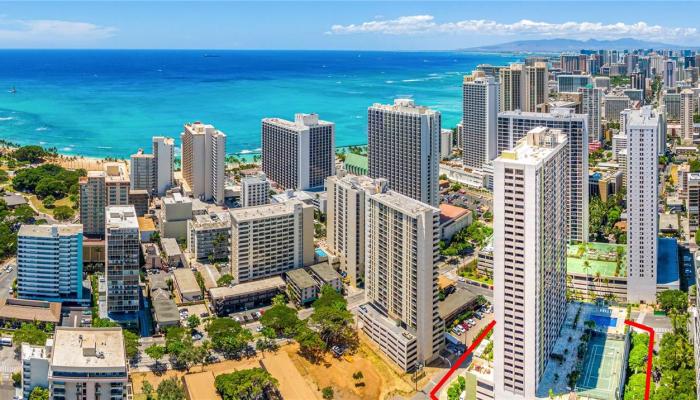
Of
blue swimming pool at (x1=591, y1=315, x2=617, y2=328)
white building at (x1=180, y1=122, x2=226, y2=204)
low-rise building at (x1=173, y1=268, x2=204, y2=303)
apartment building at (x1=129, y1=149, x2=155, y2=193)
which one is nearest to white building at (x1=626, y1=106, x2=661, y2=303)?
A: blue swimming pool at (x1=591, y1=315, x2=617, y2=328)

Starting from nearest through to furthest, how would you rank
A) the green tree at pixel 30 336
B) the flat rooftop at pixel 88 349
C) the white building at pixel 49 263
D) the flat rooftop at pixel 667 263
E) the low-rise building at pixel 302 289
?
the flat rooftop at pixel 88 349
the green tree at pixel 30 336
the white building at pixel 49 263
the flat rooftop at pixel 667 263
the low-rise building at pixel 302 289

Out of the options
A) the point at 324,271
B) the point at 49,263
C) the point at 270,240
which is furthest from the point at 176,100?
the point at 324,271

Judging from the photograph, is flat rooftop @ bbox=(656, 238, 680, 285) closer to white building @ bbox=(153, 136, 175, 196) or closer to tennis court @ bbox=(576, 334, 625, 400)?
tennis court @ bbox=(576, 334, 625, 400)

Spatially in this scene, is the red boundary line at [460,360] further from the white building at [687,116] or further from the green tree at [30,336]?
the white building at [687,116]

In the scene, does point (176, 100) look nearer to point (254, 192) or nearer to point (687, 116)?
point (254, 192)

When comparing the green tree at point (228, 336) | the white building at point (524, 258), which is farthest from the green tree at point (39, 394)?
the white building at point (524, 258)

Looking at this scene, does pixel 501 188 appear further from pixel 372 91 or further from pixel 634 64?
pixel 634 64
